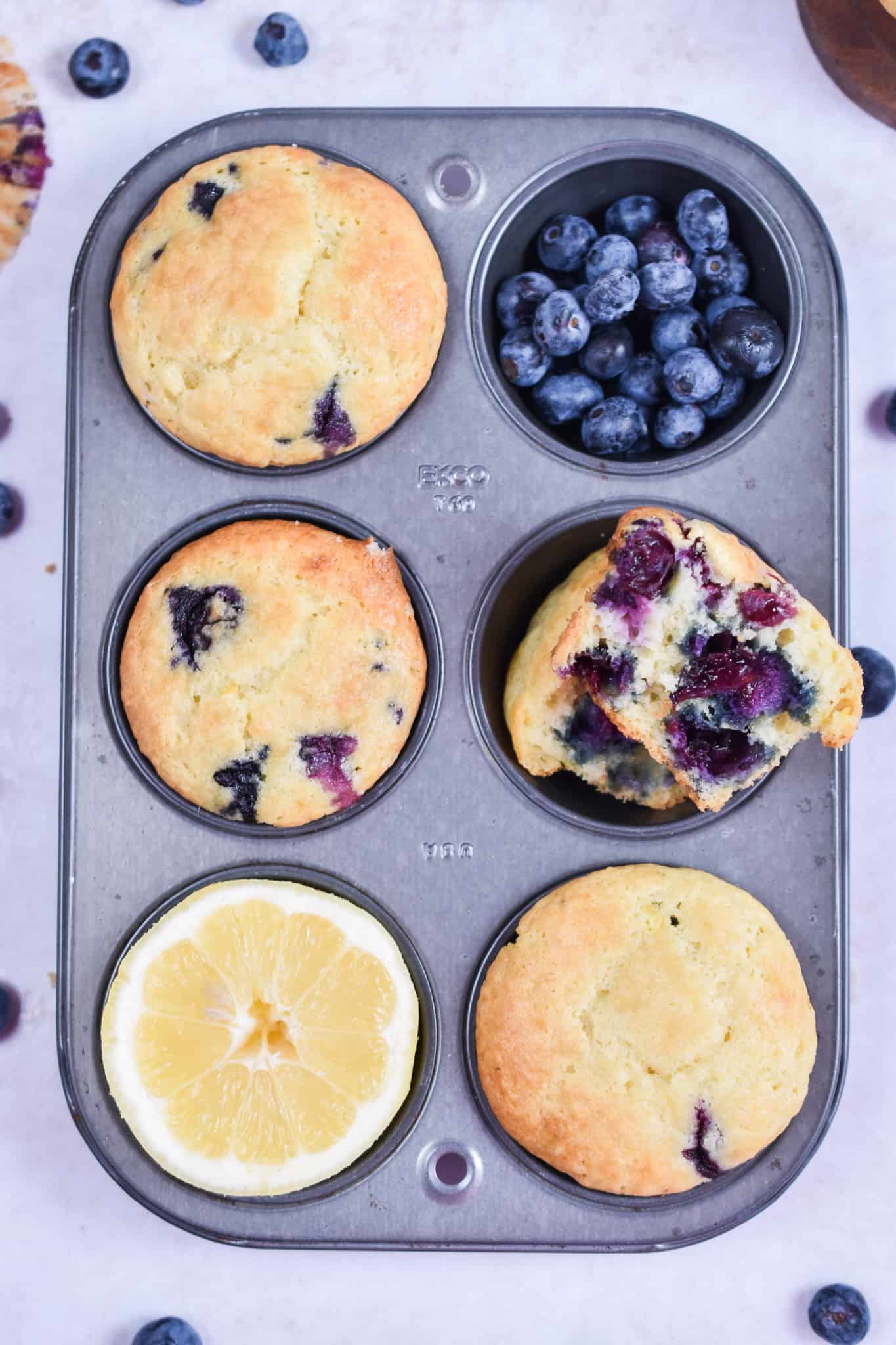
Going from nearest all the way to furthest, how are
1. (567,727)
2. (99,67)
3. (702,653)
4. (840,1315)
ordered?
(702,653)
(567,727)
(840,1315)
(99,67)

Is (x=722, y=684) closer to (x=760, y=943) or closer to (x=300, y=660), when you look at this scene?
(x=760, y=943)

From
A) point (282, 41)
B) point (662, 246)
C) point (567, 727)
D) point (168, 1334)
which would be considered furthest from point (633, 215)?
point (168, 1334)

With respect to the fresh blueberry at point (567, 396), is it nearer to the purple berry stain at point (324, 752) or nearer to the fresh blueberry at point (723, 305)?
the fresh blueberry at point (723, 305)

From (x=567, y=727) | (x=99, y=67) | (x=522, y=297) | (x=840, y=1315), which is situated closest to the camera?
(x=567, y=727)

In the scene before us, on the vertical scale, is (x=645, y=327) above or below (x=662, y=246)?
below

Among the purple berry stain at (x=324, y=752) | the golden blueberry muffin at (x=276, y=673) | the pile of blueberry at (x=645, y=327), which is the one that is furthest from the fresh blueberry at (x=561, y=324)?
the purple berry stain at (x=324, y=752)

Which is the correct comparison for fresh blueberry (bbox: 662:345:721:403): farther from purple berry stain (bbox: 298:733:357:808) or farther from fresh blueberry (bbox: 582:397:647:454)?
purple berry stain (bbox: 298:733:357:808)

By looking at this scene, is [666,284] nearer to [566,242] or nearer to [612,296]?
[612,296]
